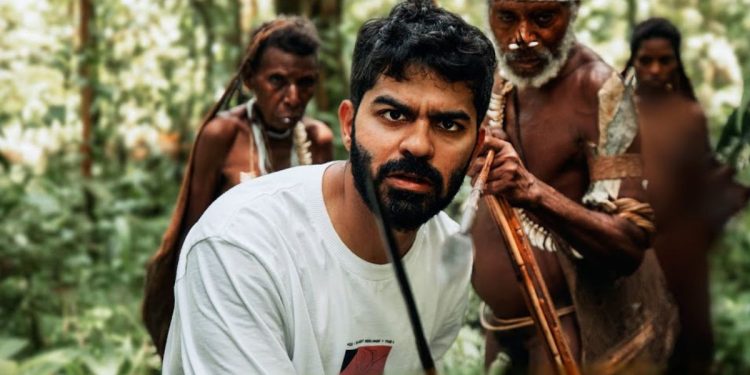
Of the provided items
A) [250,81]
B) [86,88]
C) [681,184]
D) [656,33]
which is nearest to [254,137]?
[250,81]

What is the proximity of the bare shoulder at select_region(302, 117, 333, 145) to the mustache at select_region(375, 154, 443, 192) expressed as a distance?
254 cm

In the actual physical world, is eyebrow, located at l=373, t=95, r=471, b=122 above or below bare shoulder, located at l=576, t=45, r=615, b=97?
above

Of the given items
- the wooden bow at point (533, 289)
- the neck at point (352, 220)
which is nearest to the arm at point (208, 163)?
the wooden bow at point (533, 289)

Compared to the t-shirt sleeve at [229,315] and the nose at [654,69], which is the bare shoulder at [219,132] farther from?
the nose at [654,69]

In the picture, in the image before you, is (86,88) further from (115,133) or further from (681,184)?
(681,184)

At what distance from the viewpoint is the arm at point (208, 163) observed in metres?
4.31

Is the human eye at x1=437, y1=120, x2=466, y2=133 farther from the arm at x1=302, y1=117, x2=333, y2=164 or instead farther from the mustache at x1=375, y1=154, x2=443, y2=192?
the arm at x1=302, y1=117, x2=333, y2=164

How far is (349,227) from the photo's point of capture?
95.1 inches

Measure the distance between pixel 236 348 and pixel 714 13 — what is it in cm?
876

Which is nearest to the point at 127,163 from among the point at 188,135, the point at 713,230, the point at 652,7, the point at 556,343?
the point at 188,135

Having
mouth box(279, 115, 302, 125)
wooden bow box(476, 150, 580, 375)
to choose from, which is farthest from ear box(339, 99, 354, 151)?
mouth box(279, 115, 302, 125)

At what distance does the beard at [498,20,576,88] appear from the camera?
3643mm

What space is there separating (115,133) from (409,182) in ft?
20.0

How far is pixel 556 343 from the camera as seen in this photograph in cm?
275
